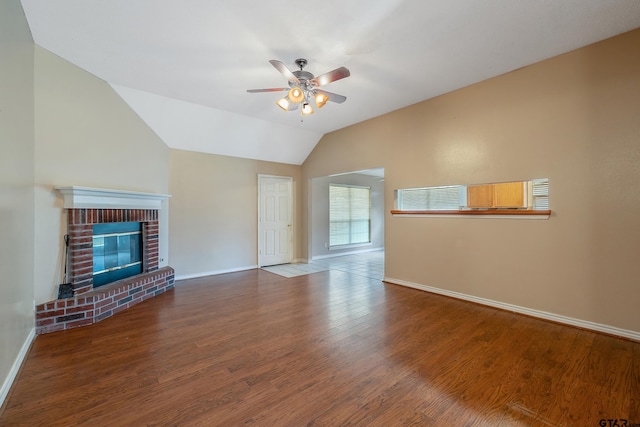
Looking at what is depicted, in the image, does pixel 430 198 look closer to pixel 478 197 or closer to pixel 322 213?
pixel 478 197

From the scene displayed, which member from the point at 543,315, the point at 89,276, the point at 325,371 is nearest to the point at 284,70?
the point at 325,371

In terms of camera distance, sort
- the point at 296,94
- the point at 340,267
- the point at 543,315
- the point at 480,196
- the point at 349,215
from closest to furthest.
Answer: the point at 296,94 < the point at 543,315 < the point at 480,196 < the point at 340,267 < the point at 349,215

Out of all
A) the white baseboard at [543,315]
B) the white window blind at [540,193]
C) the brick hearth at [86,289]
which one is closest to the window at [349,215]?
the white baseboard at [543,315]

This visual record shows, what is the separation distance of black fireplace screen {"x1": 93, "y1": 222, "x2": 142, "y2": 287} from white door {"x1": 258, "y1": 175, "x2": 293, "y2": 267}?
2295 millimetres

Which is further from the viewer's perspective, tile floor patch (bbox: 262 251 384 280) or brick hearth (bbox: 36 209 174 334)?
tile floor patch (bbox: 262 251 384 280)

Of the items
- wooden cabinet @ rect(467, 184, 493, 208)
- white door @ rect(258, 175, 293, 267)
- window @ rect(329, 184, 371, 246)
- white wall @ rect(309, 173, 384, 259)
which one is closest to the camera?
wooden cabinet @ rect(467, 184, 493, 208)

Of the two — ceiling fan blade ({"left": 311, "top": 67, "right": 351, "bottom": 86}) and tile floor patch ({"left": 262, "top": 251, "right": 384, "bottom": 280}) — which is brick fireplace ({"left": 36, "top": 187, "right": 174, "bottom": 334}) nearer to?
tile floor patch ({"left": 262, "top": 251, "right": 384, "bottom": 280})

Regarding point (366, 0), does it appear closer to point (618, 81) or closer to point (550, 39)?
point (550, 39)

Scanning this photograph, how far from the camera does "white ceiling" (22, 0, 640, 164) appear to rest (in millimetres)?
2176

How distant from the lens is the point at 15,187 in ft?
7.01

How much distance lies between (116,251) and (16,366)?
5.93 ft

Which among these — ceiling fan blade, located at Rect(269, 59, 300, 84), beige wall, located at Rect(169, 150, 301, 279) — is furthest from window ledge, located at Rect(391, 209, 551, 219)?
beige wall, located at Rect(169, 150, 301, 279)

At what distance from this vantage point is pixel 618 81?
101 inches

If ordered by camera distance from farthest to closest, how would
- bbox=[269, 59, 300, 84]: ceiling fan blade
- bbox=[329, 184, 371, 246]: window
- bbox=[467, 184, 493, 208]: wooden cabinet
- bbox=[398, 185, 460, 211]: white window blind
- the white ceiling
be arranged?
1. bbox=[329, 184, 371, 246]: window
2. bbox=[398, 185, 460, 211]: white window blind
3. bbox=[467, 184, 493, 208]: wooden cabinet
4. bbox=[269, 59, 300, 84]: ceiling fan blade
5. the white ceiling
